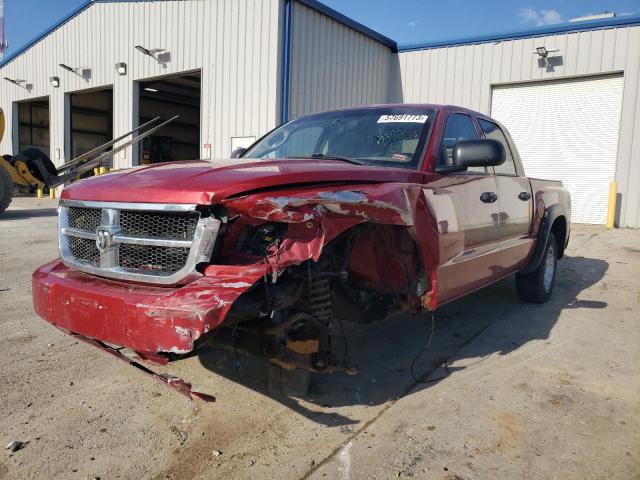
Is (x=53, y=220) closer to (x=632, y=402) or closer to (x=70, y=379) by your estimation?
(x=70, y=379)

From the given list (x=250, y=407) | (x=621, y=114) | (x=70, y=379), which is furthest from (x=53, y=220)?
(x=621, y=114)

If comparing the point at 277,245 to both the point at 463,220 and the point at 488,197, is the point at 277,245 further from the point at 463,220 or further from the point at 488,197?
the point at 488,197

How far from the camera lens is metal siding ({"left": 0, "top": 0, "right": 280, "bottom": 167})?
41.4ft

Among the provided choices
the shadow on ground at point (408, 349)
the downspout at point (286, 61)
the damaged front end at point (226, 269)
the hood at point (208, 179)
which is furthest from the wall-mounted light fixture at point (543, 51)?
the damaged front end at point (226, 269)

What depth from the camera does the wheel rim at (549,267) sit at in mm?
5453

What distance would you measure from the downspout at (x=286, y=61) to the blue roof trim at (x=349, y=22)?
1.79 ft

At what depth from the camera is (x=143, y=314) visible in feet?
7.39

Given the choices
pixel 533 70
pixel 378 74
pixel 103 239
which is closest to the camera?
pixel 103 239

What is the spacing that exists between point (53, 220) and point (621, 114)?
13.4 m

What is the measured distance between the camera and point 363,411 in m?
3.00

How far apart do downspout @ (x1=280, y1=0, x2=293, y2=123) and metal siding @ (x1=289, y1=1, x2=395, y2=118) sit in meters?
0.16

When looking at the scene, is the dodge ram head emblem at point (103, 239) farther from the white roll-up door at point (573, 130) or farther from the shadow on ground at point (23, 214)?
the white roll-up door at point (573, 130)

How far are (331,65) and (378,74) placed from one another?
2.08 meters

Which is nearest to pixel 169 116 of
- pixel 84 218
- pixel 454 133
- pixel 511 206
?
pixel 511 206
